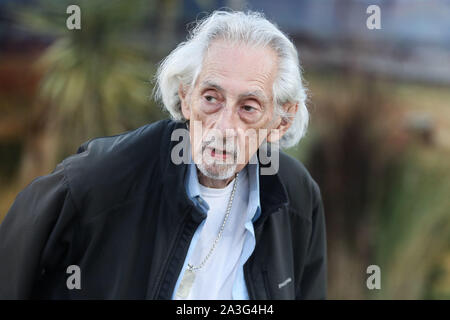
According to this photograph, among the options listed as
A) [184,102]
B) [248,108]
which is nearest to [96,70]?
[184,102]

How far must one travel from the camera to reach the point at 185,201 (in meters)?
1.83

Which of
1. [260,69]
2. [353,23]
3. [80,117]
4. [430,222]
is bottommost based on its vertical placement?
[430,222]

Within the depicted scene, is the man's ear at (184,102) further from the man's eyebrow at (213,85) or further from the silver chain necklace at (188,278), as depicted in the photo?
the silver chain necklace at (188,278)

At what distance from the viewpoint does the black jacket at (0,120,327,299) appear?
1777 millimetres

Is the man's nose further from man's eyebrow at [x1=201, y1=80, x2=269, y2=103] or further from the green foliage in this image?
the green foliage

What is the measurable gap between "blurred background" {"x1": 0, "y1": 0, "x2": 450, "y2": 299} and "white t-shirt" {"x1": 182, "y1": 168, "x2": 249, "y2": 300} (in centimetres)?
164

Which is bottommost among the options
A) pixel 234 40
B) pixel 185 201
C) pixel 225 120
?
pixel 185 201

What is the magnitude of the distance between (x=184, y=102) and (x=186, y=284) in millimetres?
677

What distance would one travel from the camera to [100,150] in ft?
6.15

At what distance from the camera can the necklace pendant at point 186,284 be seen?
6.28 ft

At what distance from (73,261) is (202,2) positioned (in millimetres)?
2251

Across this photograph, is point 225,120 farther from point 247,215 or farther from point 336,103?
point 336,103
